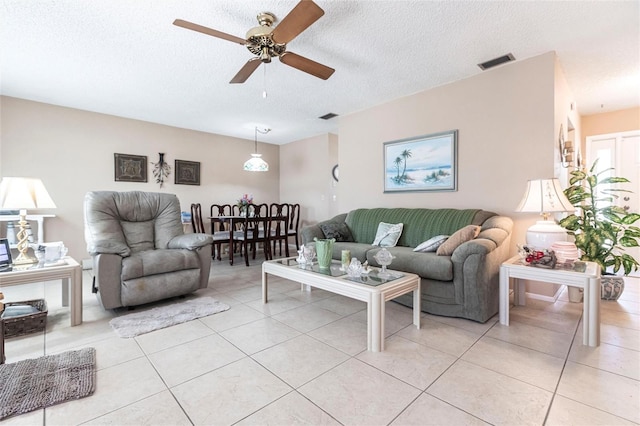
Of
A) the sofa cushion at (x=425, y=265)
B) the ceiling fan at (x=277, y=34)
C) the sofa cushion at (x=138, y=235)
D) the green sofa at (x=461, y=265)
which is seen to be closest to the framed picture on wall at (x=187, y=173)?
the sofa cushion at (x=138, y=235)

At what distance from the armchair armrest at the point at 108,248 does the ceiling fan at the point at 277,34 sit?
1.89 metres

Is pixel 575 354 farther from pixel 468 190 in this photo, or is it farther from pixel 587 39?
pixel 587 39

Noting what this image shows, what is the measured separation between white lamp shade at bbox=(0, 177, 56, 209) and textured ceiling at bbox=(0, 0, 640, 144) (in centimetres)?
129

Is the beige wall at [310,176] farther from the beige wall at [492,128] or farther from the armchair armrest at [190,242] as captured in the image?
the armchair armrest at [190,242]

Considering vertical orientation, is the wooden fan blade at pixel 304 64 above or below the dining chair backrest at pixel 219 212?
above

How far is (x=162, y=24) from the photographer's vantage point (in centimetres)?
234

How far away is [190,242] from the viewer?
9.78ft

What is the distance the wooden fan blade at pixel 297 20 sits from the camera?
5.83ft

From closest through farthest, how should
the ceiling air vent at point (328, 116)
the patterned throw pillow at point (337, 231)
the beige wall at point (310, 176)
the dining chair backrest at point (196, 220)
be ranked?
the patterned throw pillow at point (337, 231), the ceiling air vent at point (328, 116), the dining chair backrest at point (196, 220), the beige wall at point (310, 176)

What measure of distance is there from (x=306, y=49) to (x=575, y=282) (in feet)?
9.53

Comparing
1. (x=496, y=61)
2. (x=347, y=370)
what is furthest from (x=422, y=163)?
(x=347, y=370)

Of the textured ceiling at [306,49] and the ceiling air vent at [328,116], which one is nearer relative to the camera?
the textured ceiling at [306,49]

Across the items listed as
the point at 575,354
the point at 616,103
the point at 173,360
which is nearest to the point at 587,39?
the point at 616,103

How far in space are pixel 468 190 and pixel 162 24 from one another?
3458 millimetres
